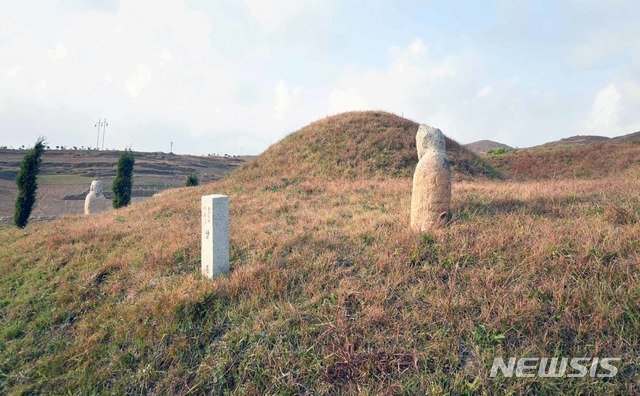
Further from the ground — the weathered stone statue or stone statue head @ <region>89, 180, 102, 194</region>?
stone statue head @ <region>89, 180, 102, 194</region>

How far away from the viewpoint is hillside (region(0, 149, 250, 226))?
3609 centimetres

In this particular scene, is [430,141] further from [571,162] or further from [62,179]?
[62,179]

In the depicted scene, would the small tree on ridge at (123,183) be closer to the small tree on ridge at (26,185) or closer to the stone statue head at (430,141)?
the small tree on ridge at (26,185)

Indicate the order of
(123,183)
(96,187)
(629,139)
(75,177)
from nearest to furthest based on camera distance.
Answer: (96,187)
(123,183)
(629,139)
(75,177)

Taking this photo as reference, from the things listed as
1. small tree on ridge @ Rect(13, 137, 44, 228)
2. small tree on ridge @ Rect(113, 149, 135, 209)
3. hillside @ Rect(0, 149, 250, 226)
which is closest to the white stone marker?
small tree on ridge @ Rect(13, 137, 44, 228)

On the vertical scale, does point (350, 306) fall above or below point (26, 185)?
below

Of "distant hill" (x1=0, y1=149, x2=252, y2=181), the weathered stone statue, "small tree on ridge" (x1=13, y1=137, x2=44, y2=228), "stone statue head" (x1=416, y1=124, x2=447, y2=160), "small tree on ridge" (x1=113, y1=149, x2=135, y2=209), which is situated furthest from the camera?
"distant hill" (x1=0, y1=149, x2=252, y2=181)

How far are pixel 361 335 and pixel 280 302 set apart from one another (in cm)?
131

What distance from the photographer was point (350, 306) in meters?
4.75

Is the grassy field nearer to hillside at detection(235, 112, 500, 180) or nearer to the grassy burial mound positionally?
hillside at detection(235, 112, 500, 180)

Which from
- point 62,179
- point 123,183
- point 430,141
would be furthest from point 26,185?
point 62,179

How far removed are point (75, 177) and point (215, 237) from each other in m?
59.9

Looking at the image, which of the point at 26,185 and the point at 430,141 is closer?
the point at 430,141

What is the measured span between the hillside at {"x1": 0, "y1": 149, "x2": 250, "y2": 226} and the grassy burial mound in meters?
25.5
